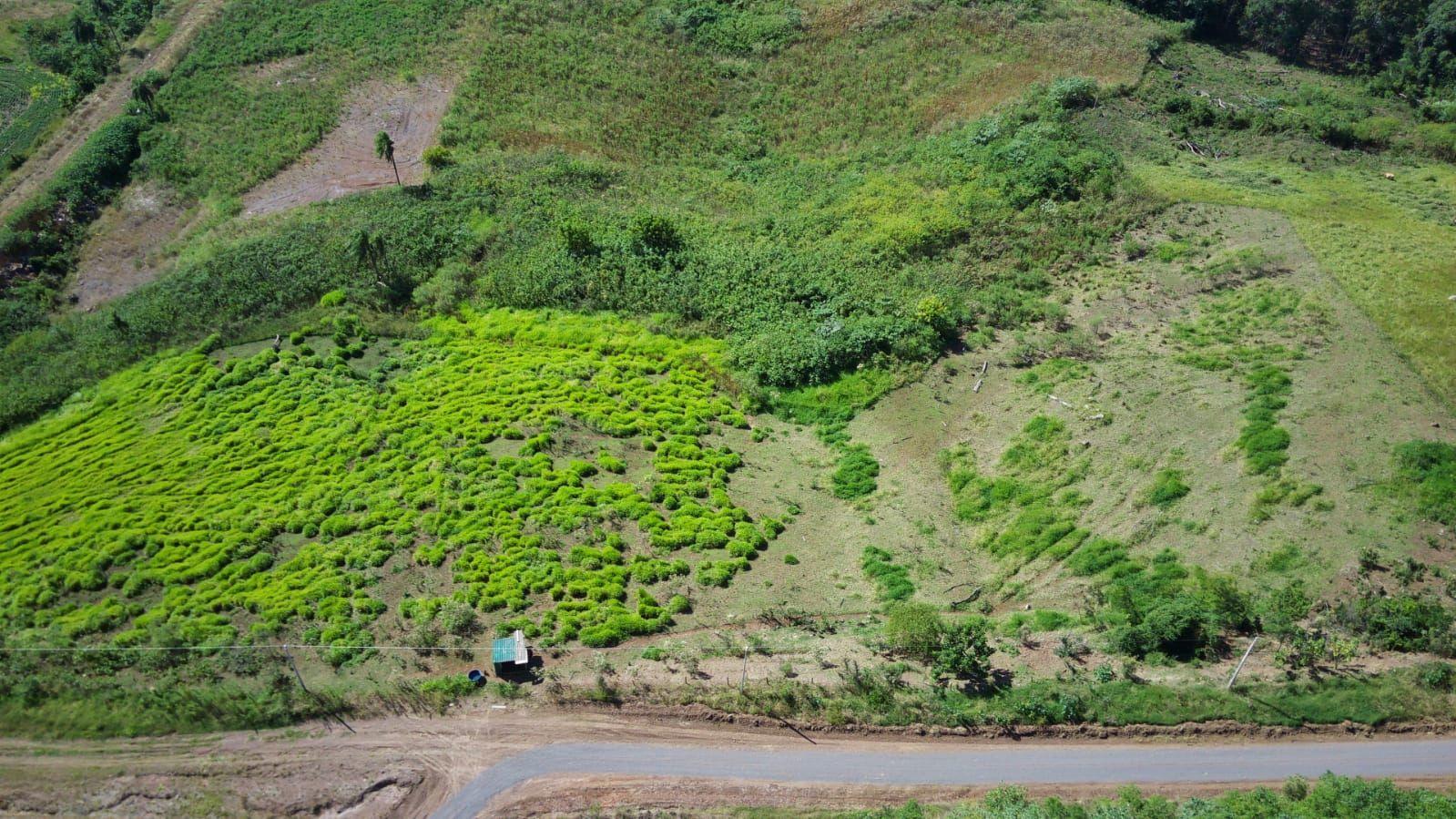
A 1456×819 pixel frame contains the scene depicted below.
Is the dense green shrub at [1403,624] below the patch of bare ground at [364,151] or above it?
below

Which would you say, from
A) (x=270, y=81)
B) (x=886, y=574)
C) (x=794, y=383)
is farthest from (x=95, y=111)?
(x=886, y=574)

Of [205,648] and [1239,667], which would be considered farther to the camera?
[205,648]

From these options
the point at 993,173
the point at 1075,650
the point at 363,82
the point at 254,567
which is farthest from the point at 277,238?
the point at 1075,650

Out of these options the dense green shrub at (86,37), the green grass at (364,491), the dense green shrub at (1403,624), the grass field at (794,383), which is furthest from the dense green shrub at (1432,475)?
the dense green shrub at (86,37)

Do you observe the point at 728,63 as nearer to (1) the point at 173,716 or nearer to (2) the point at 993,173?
(2) the point at 993,173

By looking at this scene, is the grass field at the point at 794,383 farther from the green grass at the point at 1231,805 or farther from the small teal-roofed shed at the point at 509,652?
the green grass at the point at 1231,805

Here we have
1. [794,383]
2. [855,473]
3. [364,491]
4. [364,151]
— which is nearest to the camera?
[364,491]

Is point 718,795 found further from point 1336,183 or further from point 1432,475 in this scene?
point 1336,183
